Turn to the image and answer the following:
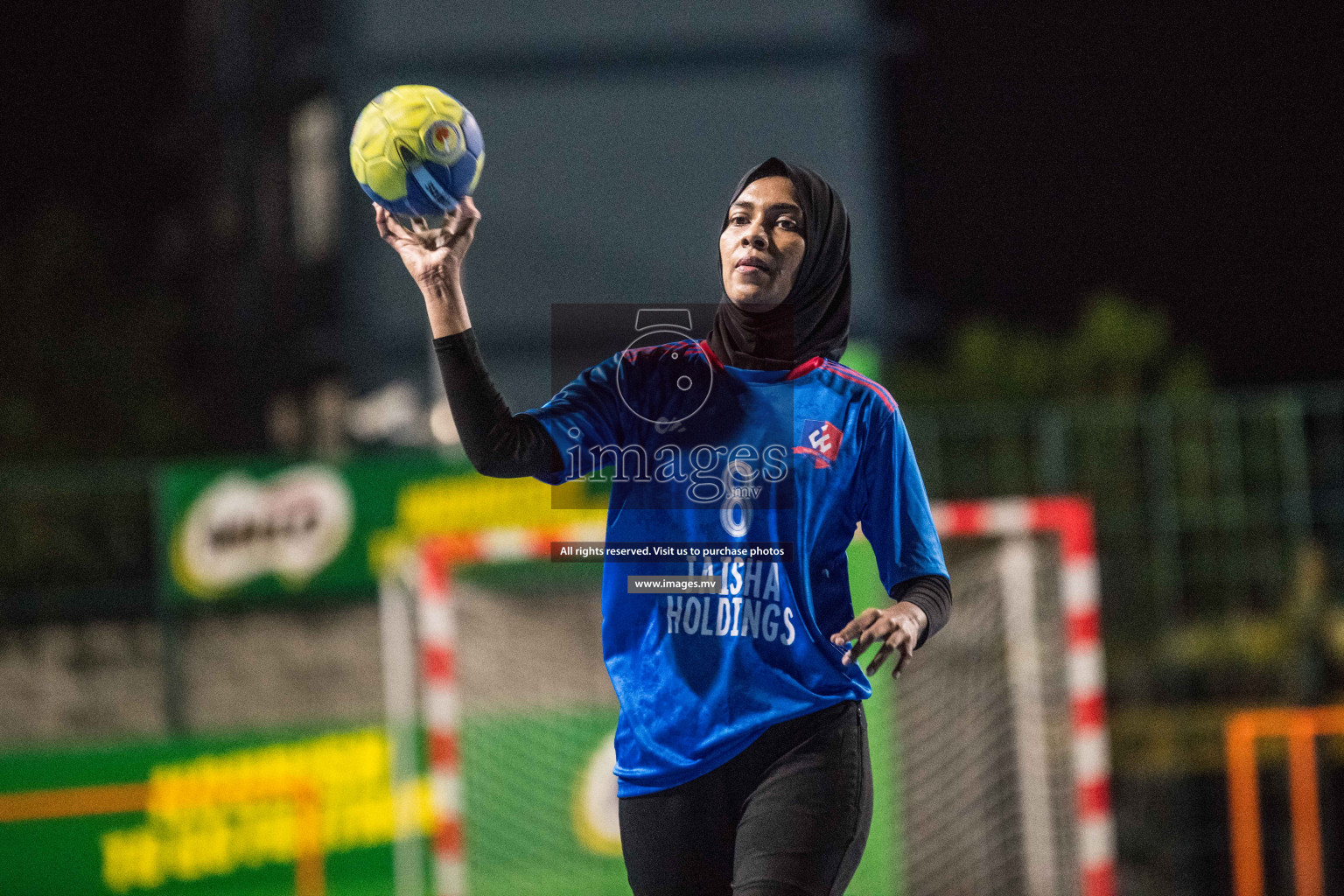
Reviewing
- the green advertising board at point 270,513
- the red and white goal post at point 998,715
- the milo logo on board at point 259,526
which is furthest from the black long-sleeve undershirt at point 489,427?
the milo logo on board at point 259,526

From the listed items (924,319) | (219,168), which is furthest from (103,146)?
(924,319)

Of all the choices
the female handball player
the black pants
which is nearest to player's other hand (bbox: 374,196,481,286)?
the female handball player

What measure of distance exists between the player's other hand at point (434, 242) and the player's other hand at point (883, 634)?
0.89m

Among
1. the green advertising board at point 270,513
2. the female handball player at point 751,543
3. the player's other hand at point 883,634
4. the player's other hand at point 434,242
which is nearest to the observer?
the player's other hand at point 883,634

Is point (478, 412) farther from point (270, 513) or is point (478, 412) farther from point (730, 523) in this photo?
point (270, 513)

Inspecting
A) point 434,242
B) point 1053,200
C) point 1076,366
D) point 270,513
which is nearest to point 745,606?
point 434,242

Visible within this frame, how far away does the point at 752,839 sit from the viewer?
2.71m

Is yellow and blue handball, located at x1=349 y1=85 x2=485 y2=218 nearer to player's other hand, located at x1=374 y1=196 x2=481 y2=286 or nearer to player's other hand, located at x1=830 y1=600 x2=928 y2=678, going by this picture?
player's other hand, located at x1=374 y1=196 x2=481 y2=286

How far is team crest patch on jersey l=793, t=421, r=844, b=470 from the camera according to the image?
2.81 metres

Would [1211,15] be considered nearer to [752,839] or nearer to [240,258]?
[240,258]

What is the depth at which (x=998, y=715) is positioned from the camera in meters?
7.28

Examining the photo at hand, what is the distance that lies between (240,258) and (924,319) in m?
9.85

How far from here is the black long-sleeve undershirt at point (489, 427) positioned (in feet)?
8.46
